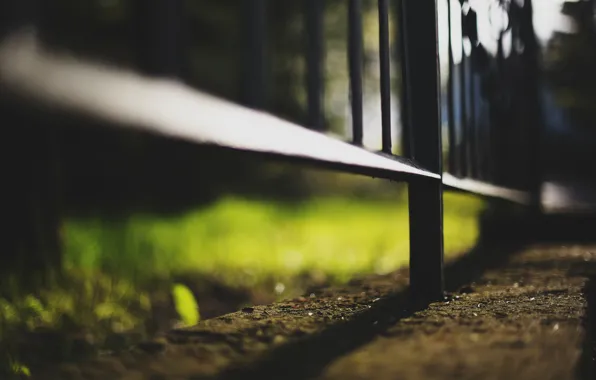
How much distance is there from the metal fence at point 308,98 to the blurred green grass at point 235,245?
4.67 ft

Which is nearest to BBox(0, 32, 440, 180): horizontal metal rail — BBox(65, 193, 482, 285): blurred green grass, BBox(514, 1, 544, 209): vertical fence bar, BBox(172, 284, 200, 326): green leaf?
BBox(172, 284, 200, 326): green leaf

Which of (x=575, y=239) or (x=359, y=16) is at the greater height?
(x=359, y=16)

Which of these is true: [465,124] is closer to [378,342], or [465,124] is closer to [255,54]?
[378,342]

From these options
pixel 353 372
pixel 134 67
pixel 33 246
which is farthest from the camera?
pixel 33 246

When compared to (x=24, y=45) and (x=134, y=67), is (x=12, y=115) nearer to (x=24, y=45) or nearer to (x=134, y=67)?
(x=24, y=45)

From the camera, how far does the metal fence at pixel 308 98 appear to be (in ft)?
1.28

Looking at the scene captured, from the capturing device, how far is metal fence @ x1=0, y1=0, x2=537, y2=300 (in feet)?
1.28

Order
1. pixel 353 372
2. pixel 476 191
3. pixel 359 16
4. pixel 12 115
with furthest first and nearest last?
pixel 476 191 → pixel 359 16 → pixel 353 372 → pixel 12 115

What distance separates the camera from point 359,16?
1069 mm

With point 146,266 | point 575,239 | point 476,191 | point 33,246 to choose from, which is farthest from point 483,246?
point 33,246

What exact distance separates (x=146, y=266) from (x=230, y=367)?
8.31 feet

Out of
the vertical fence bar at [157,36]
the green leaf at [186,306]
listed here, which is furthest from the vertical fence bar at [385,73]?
the green leaf at [186,306]

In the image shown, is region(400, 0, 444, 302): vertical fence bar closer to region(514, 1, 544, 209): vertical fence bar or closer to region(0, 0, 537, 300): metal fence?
region(0, 0, 537, 300): metal fence

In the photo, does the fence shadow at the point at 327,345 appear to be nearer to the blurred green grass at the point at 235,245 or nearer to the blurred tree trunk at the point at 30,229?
the blurred green grass at the point at 235,245
